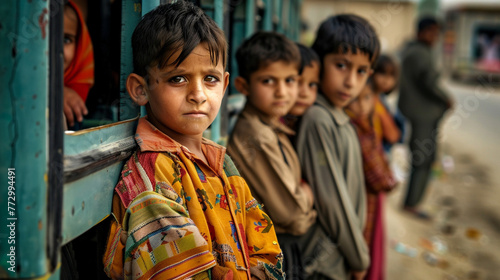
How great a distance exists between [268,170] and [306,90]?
0.60 meters

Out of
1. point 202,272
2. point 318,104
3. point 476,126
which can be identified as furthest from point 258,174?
point 476,126

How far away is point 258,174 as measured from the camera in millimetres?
1891

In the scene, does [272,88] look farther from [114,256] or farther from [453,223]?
[453,223]

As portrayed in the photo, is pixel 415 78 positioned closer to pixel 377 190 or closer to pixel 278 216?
pixel 377 190

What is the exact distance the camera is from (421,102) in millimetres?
5961

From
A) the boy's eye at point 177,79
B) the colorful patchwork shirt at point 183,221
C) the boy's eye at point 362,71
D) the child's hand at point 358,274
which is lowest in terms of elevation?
the child's hand at point 358,274

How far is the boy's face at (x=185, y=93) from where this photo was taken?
3.99ft

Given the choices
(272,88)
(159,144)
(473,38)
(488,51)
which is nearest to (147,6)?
(159,144)

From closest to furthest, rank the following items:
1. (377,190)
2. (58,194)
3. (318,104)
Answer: (58,194), (318,104), (377,190)

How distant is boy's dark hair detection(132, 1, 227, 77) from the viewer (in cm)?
119

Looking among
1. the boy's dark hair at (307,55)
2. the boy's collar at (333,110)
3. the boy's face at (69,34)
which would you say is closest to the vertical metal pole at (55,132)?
the boy's face at (69,34)

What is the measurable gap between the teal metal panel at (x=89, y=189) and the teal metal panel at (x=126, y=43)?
0.18 meters

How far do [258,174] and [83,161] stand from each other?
0.98 metres

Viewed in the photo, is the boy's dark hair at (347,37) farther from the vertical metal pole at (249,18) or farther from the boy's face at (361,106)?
the vertical metal pole at (249,18)
